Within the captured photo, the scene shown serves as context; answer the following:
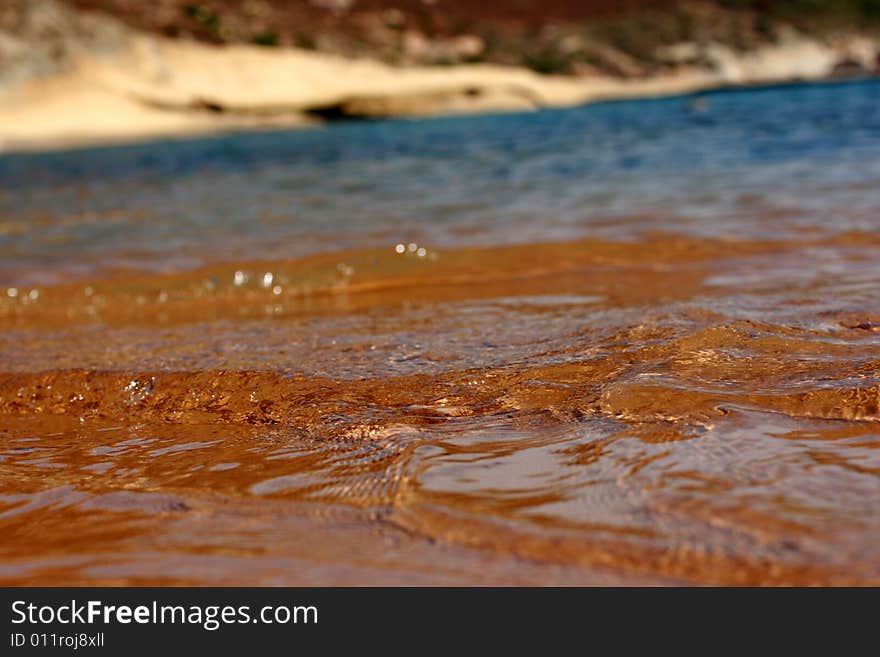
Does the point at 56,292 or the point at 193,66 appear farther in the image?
the point at 193,66

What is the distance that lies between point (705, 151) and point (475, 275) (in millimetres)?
6029

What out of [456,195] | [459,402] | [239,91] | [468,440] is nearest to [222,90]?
[239,91]

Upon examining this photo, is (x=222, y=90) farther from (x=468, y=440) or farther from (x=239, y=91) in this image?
(x=468, y=440)

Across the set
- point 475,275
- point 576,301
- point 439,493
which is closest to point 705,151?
point 475,275

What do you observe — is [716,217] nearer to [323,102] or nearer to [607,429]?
[607,429]

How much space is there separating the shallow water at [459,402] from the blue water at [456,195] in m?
0.08

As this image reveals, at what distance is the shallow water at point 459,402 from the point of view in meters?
1.54

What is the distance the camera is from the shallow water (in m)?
1.54

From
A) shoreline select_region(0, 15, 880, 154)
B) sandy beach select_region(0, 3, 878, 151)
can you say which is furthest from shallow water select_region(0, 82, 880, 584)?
sandy beach select_region(0, 3, 878, 151)

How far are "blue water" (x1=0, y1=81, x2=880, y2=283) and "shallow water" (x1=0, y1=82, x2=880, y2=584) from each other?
0.27 ft

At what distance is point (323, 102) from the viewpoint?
26.8 meters

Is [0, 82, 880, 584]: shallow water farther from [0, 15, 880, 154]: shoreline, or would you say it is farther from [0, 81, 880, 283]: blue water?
[0, 15, 880, 154]: shoreline
